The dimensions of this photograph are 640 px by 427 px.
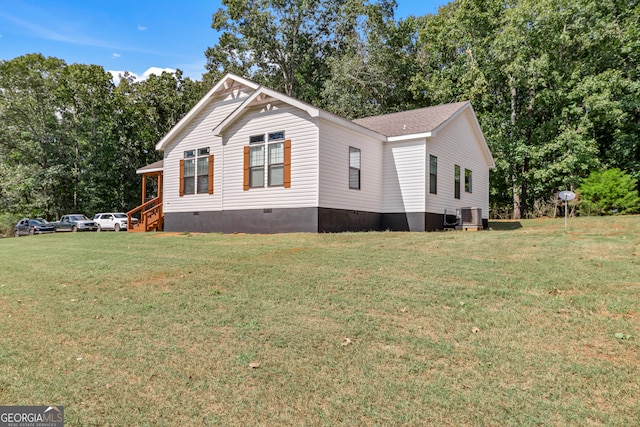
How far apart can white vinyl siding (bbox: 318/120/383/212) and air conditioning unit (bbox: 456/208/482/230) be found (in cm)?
331

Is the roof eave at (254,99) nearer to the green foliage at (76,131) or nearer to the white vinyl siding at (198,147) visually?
the white vinyl siding at (198,147)

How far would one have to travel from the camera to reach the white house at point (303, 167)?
1336cm

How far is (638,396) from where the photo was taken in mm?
3064

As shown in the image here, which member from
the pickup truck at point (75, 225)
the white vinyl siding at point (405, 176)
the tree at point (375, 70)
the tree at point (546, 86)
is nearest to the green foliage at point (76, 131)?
the pickup truck at point (75, 225)

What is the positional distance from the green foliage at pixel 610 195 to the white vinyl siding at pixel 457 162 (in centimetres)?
528

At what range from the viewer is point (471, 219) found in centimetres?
1553

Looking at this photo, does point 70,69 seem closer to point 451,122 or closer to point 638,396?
point 451,122

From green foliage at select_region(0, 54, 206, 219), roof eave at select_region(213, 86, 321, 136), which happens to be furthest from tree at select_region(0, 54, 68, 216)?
roof eave at select_region(213, 86, 321, 136)

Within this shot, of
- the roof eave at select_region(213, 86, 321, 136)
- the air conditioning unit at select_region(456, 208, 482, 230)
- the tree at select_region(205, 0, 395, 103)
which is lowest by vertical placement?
the air conditioning unit at select_region(456, 208, 482, 230)

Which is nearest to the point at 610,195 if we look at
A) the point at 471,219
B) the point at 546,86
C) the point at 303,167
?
the point at 546,86

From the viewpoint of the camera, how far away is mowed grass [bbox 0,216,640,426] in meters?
3.00

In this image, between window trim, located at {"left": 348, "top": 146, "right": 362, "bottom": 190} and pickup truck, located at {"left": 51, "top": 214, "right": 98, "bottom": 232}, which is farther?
pickup truck, located at {"left": 51, "top": 214, "right": 98, "bottom": 232}

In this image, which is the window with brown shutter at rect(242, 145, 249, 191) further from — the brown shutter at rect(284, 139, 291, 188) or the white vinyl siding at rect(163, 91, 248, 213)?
the brown shutter at rect(284, 139, 291, 188)

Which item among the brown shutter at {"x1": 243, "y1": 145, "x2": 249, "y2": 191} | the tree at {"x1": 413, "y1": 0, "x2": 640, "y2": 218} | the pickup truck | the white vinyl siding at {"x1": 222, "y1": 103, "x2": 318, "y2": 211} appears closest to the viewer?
the white vinyl siding at {"x1": 222, "y1": 103, "x2": 318, "y2": 211}
